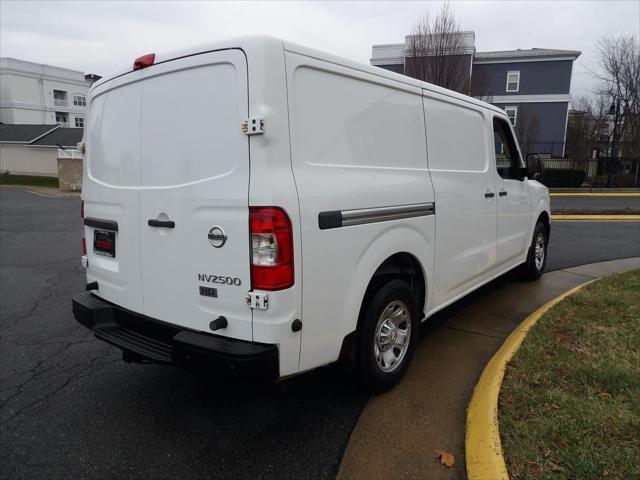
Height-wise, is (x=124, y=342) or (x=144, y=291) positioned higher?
(x=144, y=291)

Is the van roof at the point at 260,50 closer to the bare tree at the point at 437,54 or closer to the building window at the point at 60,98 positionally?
the bare tree at the point at 437,54

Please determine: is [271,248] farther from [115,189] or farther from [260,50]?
[115,189]

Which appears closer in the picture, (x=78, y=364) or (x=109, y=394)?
(x=109, y=394)

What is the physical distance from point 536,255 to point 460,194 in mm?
2865

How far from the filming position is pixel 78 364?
13.1ft

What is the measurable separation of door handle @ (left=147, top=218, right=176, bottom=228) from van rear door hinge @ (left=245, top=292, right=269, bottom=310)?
682 millimetres

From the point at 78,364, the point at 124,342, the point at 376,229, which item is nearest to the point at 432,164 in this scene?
the point at 376,229

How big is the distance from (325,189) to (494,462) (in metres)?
1.72

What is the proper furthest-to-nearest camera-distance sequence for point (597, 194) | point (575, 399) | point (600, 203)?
1. point (597, 194)
2. point (600, 203)
3. point (575, 399)

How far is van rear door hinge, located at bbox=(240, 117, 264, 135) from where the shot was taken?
244cm

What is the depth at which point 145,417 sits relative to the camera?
125 inches

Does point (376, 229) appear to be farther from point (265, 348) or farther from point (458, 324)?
point (458, 324)

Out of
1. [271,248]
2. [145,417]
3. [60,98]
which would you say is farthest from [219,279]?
[60,98]

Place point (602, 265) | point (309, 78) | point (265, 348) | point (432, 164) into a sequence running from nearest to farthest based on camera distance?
point (265, 348) < point (309, 78) < point (432, 164) < point (602, 265)
